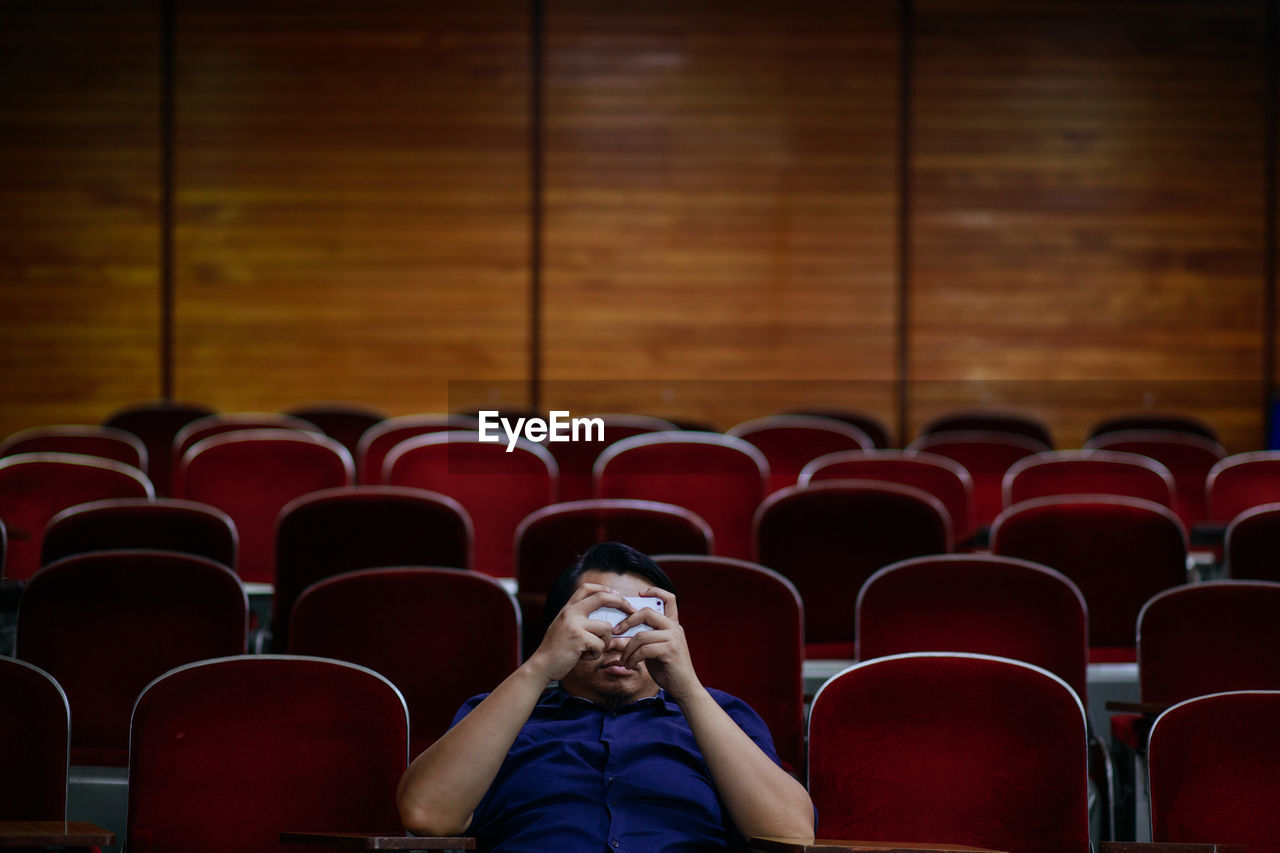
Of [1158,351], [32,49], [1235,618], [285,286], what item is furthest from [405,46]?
[1235,618]

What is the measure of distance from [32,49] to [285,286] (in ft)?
6.52

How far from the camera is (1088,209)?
8.27 meters

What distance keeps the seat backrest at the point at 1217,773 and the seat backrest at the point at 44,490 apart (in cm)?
354

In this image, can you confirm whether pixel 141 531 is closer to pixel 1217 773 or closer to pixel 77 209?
pixel 1217 773

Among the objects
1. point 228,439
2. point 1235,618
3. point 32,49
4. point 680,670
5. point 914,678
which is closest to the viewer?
point 680,670

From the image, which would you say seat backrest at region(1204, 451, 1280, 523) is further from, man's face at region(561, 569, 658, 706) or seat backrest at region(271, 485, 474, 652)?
man's face at region(561, 569, 658, 706)

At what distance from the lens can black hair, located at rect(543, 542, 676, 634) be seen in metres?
2.50

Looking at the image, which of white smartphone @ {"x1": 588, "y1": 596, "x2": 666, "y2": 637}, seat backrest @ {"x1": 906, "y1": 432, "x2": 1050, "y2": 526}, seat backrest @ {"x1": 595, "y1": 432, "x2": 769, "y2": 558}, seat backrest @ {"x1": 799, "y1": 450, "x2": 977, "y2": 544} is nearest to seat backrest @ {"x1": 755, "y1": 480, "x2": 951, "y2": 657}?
seat backrest @ {"x1": 595, "y1": 432, "x2": 769, "y2": 558}

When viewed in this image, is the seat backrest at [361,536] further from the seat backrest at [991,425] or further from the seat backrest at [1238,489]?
the seat backrest at [991,425]

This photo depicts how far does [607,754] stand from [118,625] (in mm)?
1542

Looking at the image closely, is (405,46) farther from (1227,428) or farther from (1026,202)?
(1227,428)

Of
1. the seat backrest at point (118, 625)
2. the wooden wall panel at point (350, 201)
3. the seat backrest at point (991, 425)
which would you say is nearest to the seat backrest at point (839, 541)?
the seat backrest at point (118, 625)

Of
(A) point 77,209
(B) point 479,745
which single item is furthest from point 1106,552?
Answer: (A) point 77,209

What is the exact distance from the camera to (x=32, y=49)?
805cm
